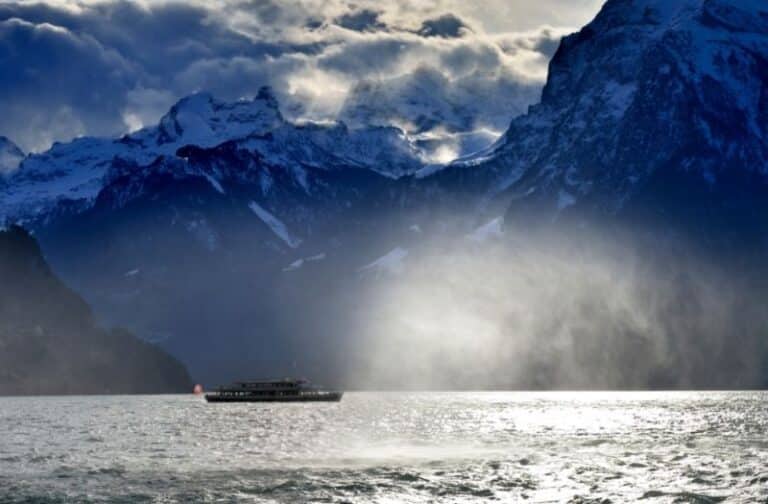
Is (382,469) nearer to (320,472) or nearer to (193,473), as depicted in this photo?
(320,472)

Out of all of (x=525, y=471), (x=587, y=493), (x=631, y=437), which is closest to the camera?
(x=587, y=493)

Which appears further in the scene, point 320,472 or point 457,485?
point 320,472

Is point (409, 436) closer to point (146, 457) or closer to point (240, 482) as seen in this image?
point (146, 457)

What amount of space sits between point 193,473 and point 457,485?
1171 inches

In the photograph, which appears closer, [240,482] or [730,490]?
[730,490]

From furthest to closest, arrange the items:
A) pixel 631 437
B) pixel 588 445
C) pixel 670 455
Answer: pixel 631 437 < pixel 588 445 < pixel 670 455

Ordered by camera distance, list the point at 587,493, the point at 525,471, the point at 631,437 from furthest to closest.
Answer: the point at 631,437, the point at 525,471, the point at 587,493

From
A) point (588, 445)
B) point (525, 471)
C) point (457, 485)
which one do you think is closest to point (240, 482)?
point (457, 485)

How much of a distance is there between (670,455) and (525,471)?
25360 mm

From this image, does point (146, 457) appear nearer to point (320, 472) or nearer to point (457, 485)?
point (320, 472)

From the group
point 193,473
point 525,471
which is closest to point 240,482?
point 193,473

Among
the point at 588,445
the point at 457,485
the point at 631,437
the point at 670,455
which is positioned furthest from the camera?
the point at 631,437

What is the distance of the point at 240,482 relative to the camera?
404 ft

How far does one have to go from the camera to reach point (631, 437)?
18125 cm
